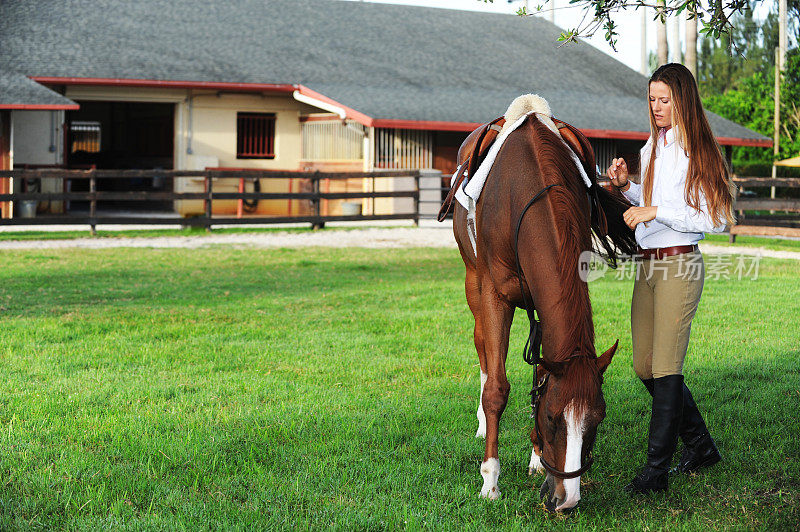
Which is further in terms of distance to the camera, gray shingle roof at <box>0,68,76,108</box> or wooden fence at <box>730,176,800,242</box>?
gray shingle roof at <box>0,68,76,108</box>

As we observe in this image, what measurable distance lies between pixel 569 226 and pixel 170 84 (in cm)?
1945

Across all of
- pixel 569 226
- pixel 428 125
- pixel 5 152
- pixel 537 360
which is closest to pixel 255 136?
pixel 428 125

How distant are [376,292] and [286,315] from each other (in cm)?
184

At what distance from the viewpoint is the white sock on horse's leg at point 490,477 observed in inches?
151

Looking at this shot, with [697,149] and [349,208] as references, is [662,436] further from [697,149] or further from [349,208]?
[349,208]

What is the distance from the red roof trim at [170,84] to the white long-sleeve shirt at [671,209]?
19.0 m

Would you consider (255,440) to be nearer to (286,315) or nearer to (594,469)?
(594,469)

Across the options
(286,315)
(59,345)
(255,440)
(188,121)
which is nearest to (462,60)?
(188,121)

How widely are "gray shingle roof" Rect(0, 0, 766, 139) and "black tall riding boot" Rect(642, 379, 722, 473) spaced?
17.2 metres

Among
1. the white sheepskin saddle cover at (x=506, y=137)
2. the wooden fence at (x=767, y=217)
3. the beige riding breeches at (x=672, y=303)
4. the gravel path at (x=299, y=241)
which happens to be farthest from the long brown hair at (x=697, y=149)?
the wooden fence at (x=767, y=217)

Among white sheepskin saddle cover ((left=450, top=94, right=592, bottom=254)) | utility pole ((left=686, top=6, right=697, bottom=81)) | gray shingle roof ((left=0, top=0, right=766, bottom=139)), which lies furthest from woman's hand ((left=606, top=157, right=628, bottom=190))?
utility pole ((left=686, top=6, right=697, bottom=81))

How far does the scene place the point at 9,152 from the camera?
19328 mm

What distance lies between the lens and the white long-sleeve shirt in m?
3.77

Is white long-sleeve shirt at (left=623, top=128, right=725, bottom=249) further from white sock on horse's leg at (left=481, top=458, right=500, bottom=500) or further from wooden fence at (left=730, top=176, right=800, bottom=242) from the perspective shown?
wooden fence at (left=730, top=176, right=800, bottom=242)
